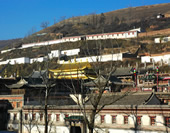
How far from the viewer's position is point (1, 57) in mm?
163750

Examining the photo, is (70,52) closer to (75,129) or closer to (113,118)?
(75,129)

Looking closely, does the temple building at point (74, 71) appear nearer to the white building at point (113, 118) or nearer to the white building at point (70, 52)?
the white building at point (113, 118)

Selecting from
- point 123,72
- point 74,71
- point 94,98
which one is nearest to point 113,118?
point 94,98

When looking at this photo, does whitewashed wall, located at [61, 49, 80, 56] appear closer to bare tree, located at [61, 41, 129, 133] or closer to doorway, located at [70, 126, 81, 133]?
bare tree, located at [61, 41, 129, 133]

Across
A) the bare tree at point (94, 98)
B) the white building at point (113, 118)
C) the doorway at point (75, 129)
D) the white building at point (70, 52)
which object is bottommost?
the doorway at point (75, 129)

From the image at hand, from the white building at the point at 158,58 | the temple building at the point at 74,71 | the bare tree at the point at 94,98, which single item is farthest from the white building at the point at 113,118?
the white building at the point at 158,58

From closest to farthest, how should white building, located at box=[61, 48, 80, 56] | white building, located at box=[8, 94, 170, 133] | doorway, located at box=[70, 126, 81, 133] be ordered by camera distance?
white building, located at box=[8, 94, 170, 133], doorway, located at box=[70, 126, 81, 133], white building, located at box=[61, 48, 80, 56]

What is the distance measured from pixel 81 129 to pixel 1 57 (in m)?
140

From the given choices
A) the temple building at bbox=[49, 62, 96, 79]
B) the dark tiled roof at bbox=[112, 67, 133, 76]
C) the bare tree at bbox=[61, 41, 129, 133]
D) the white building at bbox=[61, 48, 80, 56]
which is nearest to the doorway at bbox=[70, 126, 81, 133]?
the bare tree at bbox=[61, 41, 129, 133]

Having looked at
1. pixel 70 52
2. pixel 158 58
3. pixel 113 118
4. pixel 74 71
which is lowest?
pixel 113 118

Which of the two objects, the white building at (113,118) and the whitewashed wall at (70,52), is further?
the whitewashed wall at (70,52)

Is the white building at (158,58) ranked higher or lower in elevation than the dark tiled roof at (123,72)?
higher

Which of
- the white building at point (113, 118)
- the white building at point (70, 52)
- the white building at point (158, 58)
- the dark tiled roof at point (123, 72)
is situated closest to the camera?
the white building at point (113, 118)

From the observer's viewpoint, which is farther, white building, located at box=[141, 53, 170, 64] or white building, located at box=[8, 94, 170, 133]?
white building, located at box=[141, 53, 170, 64]
